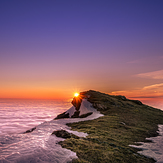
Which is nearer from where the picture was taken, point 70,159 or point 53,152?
point 70,159

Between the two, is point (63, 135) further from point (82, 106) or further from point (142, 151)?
point (82, 106)

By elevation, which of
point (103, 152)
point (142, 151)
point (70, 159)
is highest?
point (70, 159)

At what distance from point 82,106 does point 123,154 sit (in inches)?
1564

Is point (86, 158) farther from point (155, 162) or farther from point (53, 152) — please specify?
point (155, 162)

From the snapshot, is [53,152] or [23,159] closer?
[23,159]

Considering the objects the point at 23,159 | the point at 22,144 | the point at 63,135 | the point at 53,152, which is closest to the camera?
the point at 23,159

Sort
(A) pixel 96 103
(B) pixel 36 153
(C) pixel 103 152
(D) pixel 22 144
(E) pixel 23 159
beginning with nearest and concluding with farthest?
(E) pixel 23 159, (B) pixel 36 153, (D) pixel 22 144, (C) pixel 103 152, (A) pixel 96 103

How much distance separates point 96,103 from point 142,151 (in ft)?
118

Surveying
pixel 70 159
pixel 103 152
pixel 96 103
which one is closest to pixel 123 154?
pixel 103 152

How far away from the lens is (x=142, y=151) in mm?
13477

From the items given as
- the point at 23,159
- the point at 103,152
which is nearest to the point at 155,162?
the point at 103,152

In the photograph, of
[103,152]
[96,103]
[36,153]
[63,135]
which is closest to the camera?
[36,153]

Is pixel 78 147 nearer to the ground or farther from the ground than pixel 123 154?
farther from the ground

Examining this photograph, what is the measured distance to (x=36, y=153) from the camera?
27.5 feet
